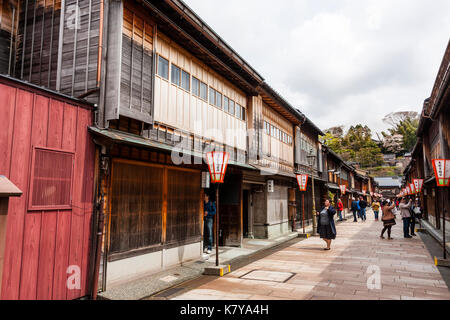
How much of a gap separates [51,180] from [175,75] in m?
5.46

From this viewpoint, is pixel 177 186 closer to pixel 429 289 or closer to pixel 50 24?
pixel 50 24

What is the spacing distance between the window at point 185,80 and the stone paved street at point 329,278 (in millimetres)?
6277

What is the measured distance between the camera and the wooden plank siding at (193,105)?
9547 millimetres

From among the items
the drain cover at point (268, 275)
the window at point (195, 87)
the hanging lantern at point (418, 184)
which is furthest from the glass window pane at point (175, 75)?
the hanging lantern at point (418, 184)

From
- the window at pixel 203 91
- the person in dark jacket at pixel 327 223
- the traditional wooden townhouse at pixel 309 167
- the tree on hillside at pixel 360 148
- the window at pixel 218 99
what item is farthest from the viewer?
the tree on hillside at pixel 360 148

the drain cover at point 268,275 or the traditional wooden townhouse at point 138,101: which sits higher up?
the traditional wooden townhouse at point 138,101

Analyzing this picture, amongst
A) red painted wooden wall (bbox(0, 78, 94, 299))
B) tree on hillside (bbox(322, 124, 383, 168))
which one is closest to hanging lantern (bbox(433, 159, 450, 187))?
red painted wooden wall (bbox(0, 78, 94, 299))

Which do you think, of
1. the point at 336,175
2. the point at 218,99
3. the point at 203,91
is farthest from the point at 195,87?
the point at 336,175

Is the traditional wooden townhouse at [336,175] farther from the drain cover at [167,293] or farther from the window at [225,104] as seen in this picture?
the drain cover at [167,293]

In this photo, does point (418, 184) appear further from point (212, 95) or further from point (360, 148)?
point (360, 148)

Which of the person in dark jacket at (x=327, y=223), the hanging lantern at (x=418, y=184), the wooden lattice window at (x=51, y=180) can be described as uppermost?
the hanging lantern at (x=418, y=184)

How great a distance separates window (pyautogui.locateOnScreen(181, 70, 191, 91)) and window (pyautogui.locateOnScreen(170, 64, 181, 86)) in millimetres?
229
